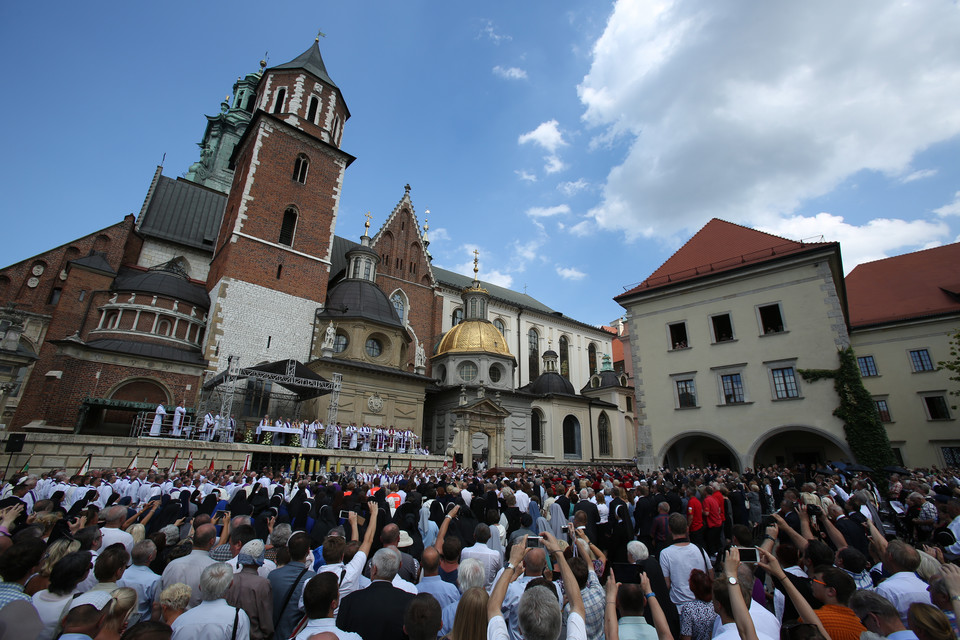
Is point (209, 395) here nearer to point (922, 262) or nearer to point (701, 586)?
point (701, 586)

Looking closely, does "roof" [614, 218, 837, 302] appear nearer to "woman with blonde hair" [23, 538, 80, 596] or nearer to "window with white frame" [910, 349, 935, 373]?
"window with white frame" [910, 349, 935, 373]

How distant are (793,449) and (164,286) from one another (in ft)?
97.6

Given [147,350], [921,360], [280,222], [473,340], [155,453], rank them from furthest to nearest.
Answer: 1. [473,340]
2. [280,222]
3. [921,360]
4. [147,350]
5. [155,453]

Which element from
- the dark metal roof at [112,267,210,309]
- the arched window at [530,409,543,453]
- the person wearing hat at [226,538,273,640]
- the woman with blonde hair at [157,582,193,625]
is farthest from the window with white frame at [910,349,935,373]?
the dark metal roof at [112,267,210,309]

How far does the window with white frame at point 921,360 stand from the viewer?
23.2 meters

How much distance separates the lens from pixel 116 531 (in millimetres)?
4996

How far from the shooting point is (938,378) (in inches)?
896

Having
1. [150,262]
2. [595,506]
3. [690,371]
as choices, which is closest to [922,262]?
[690,371]

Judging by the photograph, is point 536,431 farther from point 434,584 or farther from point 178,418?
point 434,584

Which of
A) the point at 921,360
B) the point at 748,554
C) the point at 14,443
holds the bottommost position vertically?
the point at 748,554

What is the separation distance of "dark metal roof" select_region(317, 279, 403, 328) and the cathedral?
0.10 metres

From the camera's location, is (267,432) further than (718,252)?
No

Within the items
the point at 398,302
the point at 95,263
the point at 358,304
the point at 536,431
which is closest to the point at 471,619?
the point at 358,304

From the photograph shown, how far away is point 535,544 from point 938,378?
1133 inches
